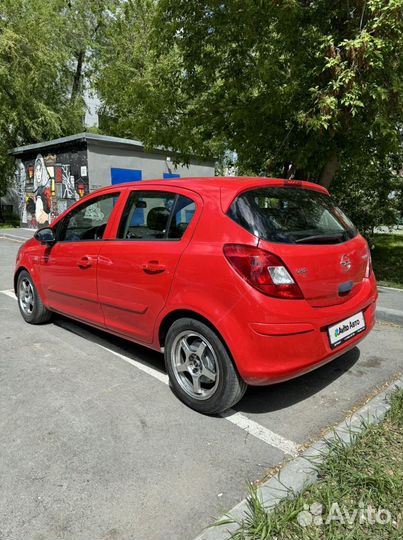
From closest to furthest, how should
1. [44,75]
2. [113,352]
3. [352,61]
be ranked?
[113,352] < [352,61] < [44,75]

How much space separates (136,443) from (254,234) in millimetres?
1594

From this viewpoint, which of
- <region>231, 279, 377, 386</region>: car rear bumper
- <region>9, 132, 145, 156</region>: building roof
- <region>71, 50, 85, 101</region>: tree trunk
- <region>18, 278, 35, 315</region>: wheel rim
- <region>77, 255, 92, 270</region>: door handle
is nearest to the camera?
<region>231, 279, 377, 386</region>: car rear bumper

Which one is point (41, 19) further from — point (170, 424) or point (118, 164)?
point (170, 424)

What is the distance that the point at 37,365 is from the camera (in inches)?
159

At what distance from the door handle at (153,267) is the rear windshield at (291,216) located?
27.6 inches

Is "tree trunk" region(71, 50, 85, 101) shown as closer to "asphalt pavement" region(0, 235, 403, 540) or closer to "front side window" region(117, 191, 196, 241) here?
"asphalt pavement" region(0, 235, 403, 540)

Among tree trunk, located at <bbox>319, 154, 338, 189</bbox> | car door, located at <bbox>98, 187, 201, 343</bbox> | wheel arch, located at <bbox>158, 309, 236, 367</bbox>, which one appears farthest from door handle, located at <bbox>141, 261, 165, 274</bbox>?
tree trunk, located at <bbox>319, 154, 338, 189</bbox>

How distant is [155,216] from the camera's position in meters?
3.51

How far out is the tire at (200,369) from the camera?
2.89 m

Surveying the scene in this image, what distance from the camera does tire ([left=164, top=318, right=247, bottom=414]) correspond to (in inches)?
114

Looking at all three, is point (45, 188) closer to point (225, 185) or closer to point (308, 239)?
point (225, 185)

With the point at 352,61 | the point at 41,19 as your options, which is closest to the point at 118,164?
the point at 41,19

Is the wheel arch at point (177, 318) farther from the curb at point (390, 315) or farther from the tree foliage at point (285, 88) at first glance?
the tree foliage at point (285, 88)

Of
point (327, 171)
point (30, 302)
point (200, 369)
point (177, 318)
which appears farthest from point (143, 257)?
point (327, 171)
